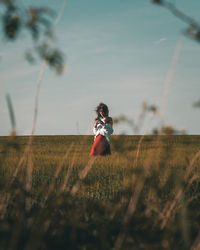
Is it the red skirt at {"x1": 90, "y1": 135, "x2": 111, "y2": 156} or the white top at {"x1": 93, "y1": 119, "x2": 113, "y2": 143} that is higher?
the white top at {"x1": 93, "y1": 119, "x2": 113, "y2": 143}

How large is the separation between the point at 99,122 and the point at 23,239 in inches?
288

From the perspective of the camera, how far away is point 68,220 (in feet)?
5.93

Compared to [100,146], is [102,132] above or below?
above

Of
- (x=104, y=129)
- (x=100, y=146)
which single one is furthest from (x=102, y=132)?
(x=100, y=146)

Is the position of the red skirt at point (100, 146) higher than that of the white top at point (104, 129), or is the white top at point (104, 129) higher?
the white top at point (104, 129)

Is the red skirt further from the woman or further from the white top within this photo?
the white top

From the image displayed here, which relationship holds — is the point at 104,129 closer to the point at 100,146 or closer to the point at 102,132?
the point at 102,132

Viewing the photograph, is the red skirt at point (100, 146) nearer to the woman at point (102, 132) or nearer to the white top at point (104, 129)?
the woman at point (102, 132)

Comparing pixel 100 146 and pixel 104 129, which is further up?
pixel 104 129

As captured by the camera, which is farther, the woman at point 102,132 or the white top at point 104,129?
the white top at point 104,129

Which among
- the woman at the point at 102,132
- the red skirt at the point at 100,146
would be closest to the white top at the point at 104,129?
the woman at the point at 102,132

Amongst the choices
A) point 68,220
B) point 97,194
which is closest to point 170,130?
point 68,220

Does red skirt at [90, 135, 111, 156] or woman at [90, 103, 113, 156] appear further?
red skirt at [90, 135, 111, 156]

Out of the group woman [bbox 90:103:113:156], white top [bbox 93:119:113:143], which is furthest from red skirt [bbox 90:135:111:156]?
white top [bbox 93:119:113:143]
